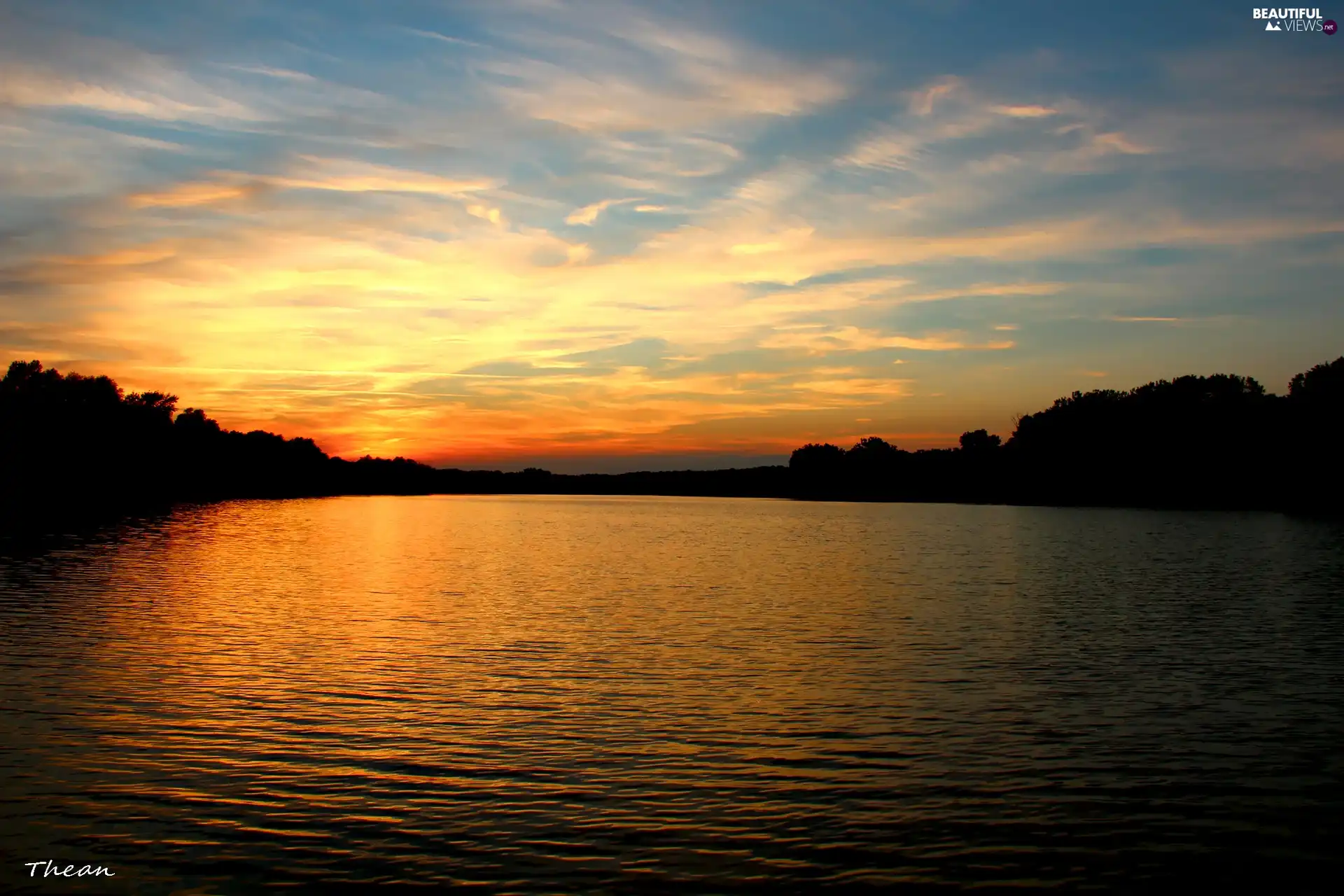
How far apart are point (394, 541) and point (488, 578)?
125 ft

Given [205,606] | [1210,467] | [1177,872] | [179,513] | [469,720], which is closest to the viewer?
[1177,872]

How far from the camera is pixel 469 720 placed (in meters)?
22.1

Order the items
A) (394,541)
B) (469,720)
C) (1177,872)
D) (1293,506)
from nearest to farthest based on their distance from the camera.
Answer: (1177,872) → (469,720) → (394,541) → (1293,506)

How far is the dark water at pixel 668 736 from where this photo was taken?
14.0m

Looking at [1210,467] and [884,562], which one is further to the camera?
[1210,467]

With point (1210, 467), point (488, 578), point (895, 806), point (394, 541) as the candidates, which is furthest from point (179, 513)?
point (1210, 467)

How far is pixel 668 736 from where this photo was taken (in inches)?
816

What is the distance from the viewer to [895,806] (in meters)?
16.2

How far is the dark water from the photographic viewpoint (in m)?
14.0

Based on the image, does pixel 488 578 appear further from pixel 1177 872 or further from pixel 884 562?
pixel 1177 872

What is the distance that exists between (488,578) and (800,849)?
43494 mm

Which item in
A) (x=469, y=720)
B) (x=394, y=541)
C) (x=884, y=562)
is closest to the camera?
→ (x=469, y=720)

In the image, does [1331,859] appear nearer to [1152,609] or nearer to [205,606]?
[1152,609]

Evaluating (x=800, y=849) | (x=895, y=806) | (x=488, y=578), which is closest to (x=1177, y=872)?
(x=895, y=806)
